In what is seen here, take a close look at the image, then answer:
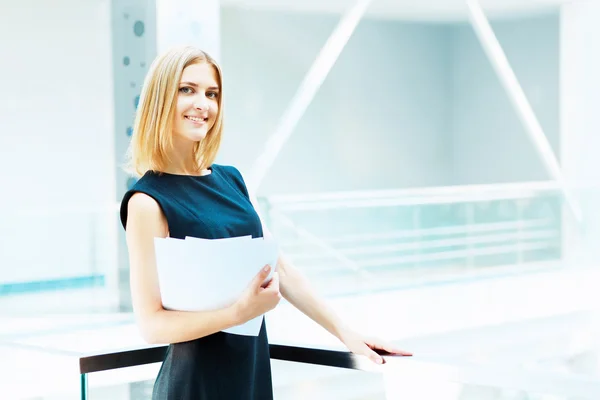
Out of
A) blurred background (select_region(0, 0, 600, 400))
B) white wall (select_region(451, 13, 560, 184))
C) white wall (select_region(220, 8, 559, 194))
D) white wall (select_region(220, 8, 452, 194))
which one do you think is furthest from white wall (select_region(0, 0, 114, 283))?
white wall (select_region(451, 13, 560, 184))

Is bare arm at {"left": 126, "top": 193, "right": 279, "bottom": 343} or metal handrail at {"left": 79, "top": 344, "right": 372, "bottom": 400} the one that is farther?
metal handrail at {"left": 79, "top": 344, "right": 372, "bottom": 400}

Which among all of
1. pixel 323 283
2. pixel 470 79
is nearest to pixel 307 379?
pixel 323 283

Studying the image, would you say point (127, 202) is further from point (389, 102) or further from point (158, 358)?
point (389, 102)

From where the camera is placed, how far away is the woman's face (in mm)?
1237

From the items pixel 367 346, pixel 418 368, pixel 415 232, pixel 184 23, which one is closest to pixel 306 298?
pixel 367 346

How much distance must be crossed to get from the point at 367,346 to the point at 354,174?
8021mm

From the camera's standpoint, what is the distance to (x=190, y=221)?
1.23 metres

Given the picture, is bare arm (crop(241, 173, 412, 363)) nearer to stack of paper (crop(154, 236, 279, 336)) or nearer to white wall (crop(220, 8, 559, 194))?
stack of paper (crop(154, 236, 279, 336))

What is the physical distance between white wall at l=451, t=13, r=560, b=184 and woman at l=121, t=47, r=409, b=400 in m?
8.71

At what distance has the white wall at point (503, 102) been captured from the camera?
31.3 ft

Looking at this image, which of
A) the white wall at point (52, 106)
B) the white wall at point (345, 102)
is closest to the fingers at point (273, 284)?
the white wall at point (52, 106)

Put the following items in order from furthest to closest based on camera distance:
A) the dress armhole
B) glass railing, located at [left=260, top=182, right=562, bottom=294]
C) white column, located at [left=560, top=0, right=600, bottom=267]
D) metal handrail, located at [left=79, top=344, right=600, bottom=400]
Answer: white column, located at [left=560, top=0, right=600, bottom=267]
glass railing, located at [left=260, top=182, right=562, bottom=294]
the dress armhole
metal handrail, located at [left=79, top=344, right=600, bottom=400]

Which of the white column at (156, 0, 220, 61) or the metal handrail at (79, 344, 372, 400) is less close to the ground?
the white column at (156, 0, 220, 61)

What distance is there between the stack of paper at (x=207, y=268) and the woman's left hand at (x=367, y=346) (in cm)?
25
